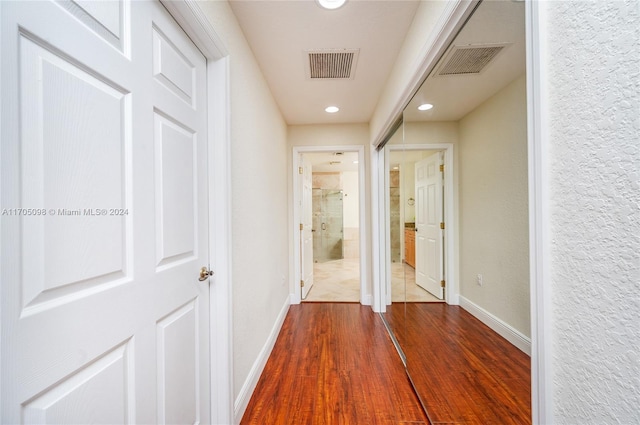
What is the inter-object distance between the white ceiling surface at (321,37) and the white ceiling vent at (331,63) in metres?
0.04

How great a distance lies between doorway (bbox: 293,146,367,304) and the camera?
3443 millimetres

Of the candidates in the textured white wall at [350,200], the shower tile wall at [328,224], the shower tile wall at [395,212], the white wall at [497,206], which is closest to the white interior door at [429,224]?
the white wall at [497,206]

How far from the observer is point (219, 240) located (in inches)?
50.3

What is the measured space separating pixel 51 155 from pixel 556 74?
1.17 meters

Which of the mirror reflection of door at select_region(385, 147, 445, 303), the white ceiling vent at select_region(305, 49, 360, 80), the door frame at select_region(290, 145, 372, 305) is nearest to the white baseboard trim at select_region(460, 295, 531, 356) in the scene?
the mirror reflection of door at select_region(385, 147, 445, 303)

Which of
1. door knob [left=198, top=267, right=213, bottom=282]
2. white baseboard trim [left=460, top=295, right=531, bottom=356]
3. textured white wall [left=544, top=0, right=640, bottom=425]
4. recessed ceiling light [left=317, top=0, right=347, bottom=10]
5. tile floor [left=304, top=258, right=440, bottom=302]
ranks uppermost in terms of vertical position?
recessed ceiling light [left=317, top=0, right=347, bottom=10]

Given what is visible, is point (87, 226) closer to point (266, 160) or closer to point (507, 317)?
point (507, 317)

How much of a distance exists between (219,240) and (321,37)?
1524mm

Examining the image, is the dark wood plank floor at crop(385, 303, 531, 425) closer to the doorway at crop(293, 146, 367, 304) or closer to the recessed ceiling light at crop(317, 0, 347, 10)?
the doorway at crop(293, 146, 367, 304)

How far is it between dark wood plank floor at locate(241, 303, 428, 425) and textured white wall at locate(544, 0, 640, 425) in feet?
4.07

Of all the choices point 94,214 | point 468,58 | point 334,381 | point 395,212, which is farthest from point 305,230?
point 94,214

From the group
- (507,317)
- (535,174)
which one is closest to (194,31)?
(535,174)

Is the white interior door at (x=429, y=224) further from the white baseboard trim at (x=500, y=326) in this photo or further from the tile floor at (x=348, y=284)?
the white baseboard trim at (x=500, y=326)

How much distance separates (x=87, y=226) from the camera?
2.16ft
